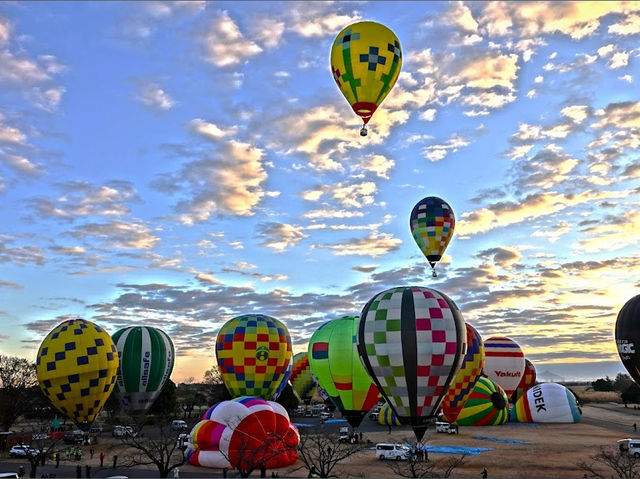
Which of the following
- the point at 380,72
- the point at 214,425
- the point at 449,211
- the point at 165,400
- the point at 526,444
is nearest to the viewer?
the point at 214,425

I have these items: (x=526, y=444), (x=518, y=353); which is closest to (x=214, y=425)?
(x=526, y=444)

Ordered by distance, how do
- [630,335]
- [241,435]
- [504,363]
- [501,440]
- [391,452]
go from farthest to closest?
[504,363] → [501,440] → [391,452] → [241,435] → [630,335]

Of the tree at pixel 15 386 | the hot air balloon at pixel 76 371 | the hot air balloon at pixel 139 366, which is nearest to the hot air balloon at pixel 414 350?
the hot air balloon at pixel 76 371

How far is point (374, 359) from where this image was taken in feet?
83.3

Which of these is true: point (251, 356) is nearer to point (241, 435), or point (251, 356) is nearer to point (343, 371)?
point (343, 371)

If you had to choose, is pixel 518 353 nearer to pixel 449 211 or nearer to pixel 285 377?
pixel 449 211

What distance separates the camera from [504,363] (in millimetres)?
54500

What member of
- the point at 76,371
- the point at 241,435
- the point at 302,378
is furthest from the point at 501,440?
the point at 302,378

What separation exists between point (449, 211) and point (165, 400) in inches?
A: 1434

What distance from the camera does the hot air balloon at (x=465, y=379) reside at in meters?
39.1

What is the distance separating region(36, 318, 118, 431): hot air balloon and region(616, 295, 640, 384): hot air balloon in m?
27.2

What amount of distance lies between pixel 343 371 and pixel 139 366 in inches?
622

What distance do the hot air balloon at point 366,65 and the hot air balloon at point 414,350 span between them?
428 inches

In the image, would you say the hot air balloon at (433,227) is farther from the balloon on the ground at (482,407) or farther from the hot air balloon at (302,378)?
the hot air balloon at (302,378)
